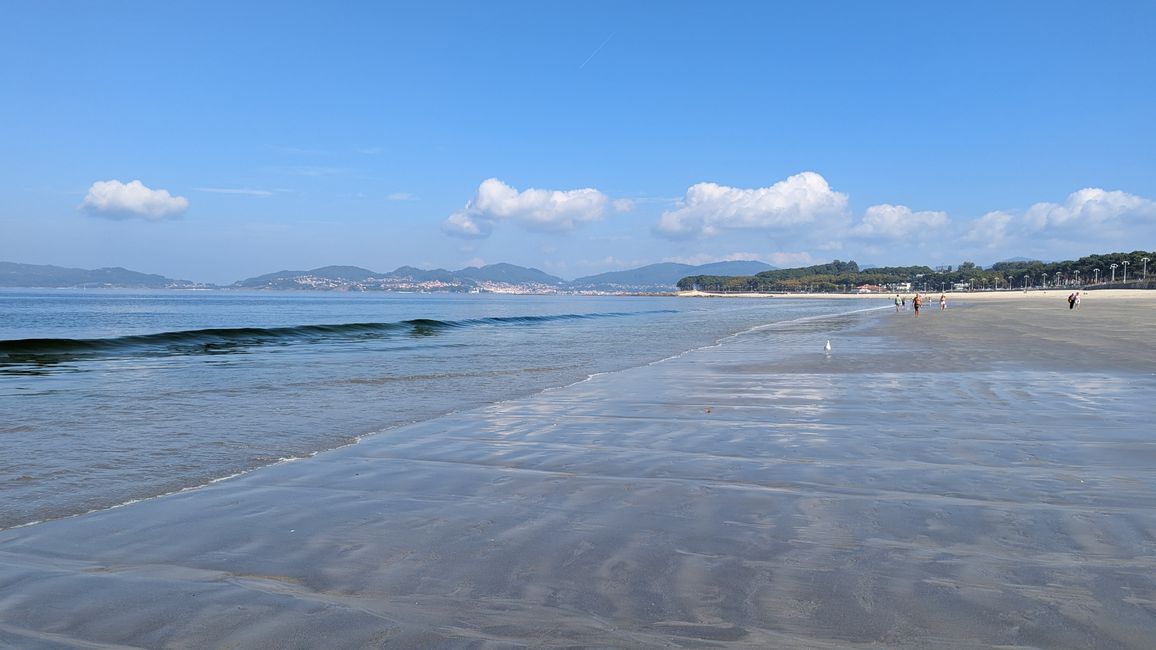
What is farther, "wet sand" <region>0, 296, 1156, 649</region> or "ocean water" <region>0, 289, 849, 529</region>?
"ocean water" <region>0, 289, 849, 529</region>

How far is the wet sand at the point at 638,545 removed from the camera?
3424mm

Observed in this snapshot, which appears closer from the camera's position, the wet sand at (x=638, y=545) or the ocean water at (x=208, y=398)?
the wet sand at (x=638, y=545)

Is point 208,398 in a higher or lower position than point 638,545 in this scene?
lower

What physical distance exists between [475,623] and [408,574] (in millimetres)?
840

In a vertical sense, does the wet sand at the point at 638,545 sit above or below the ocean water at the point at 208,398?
above

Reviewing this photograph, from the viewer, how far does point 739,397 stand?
12.0 m

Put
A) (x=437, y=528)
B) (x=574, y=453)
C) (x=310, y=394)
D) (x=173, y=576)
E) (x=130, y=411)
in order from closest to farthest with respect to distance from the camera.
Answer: (x=173, y=576) → (x=437, y=528) → (x=574, y=453) → (x=130, y=411) → (x=310, y=394)

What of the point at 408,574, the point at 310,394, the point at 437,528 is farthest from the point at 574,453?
the point at 310,394

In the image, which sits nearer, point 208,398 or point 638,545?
point 638,545

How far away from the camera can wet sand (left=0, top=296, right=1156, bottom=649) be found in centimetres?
342

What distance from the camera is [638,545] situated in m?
4.61

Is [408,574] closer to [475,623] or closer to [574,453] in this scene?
[475,623]

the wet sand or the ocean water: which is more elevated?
the wet sand

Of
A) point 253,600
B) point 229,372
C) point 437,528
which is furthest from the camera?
point 229,372
